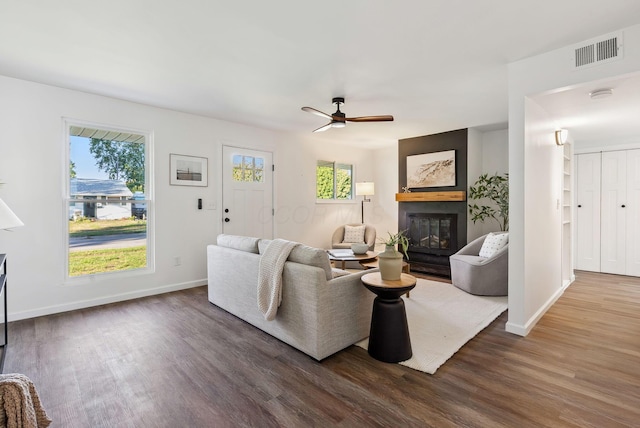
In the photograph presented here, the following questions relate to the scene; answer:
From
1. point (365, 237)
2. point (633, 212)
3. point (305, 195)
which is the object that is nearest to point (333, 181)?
point (305, 195)

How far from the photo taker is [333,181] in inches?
250

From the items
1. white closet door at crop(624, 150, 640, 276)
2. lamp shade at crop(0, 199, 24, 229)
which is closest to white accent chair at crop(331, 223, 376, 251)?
white closet door at crop(624, 150, 640, 276)

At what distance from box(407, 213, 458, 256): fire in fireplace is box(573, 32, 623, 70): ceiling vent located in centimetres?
308

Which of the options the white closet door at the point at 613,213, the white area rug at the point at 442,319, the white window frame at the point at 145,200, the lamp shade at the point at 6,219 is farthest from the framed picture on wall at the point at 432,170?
the lamp shade at the point at 6,219

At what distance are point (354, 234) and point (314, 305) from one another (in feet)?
12.1

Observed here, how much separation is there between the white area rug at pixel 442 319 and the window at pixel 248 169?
296cm

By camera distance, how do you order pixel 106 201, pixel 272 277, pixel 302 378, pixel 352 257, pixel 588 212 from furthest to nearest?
pixel 588 212, pixel 352 257, pixel 106 201, pixel 272 277, pixel 302 378

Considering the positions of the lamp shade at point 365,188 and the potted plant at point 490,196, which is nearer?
the potted plant at point 490,196

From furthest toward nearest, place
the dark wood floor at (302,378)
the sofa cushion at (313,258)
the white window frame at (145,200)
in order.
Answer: the white window frame at (145,200)
the sofa cushion at (313,258)
the dark wood floor at (302,378)

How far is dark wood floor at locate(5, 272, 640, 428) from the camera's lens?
1709 mm

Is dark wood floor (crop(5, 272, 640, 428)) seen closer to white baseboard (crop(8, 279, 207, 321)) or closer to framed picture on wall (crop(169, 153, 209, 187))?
white baseboard (crop(8, 279, 207, 321))

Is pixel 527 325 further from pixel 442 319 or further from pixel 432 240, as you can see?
pixel 432 240

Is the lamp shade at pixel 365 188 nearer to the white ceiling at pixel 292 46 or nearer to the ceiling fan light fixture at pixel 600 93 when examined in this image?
the white ceiling at pixel 292 46

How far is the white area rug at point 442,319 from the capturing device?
2.36 metres
